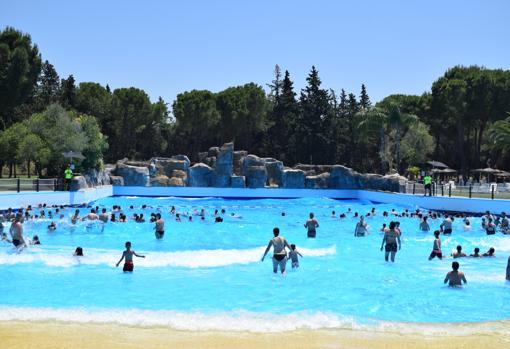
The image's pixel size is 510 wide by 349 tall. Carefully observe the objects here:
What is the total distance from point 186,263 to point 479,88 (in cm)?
4480

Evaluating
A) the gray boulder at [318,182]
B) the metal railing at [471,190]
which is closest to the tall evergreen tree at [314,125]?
the gray boulder at [318,182]

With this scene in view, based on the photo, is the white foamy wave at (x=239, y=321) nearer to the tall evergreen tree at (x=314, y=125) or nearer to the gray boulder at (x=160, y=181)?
the gray boulder at (x=160, y=181)

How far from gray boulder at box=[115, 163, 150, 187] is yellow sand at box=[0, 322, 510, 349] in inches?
1502

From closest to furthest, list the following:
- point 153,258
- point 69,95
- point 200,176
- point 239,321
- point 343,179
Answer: point 239,321 < point 153,258 < point 200,176 < point 343,179 < point 69,95

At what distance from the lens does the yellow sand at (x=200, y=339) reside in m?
8.70

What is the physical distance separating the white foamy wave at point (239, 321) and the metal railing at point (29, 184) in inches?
835

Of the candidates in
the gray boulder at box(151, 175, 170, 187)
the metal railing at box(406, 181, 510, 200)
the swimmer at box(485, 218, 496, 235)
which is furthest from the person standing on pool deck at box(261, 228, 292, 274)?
the gray boulder at box(151, 175, 170, 187)

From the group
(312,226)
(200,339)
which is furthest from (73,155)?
(200,339)

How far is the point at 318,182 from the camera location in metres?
50.7

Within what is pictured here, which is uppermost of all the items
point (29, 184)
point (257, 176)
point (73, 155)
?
point (73, 155)

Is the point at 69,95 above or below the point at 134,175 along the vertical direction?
above

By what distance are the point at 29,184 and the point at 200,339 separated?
25.5m

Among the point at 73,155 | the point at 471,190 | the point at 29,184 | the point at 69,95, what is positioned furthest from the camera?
the point at 69,95

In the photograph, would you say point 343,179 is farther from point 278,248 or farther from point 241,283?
point 241,283
